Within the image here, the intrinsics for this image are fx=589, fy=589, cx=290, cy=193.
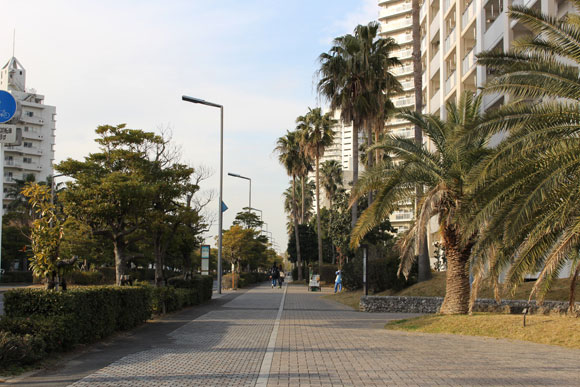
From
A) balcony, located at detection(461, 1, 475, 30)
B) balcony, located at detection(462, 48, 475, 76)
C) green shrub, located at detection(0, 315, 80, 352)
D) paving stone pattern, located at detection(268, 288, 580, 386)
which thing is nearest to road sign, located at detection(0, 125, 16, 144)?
green shrub, located at detection(0, 315, 80, 352)

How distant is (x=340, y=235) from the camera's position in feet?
171

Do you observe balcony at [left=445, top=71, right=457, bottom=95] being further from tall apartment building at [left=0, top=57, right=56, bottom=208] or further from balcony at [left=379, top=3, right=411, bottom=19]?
tall apartment building at [left=0, top=57, right=56, bottom=208]

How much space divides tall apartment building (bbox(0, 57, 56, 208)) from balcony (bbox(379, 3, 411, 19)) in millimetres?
56005

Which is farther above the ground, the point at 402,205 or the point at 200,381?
the point at 402,205

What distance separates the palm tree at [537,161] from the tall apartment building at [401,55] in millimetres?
62011

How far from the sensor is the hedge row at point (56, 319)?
344 inches

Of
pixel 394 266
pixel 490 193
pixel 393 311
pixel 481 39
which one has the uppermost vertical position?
pixel 481 39

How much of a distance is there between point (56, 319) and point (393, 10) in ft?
272

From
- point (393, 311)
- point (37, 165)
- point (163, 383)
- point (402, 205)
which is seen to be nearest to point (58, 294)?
point (163, 383)

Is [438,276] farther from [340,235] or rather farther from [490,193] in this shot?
[340,235]

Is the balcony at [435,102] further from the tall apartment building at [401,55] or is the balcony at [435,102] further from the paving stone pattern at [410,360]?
the paving stone pattern at [410,360]

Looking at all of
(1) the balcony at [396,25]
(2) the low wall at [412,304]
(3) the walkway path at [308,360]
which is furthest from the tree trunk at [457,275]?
(1) the balcony at [396,25]

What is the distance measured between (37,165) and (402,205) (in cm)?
8751

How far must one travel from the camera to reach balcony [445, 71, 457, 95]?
3834 cm
